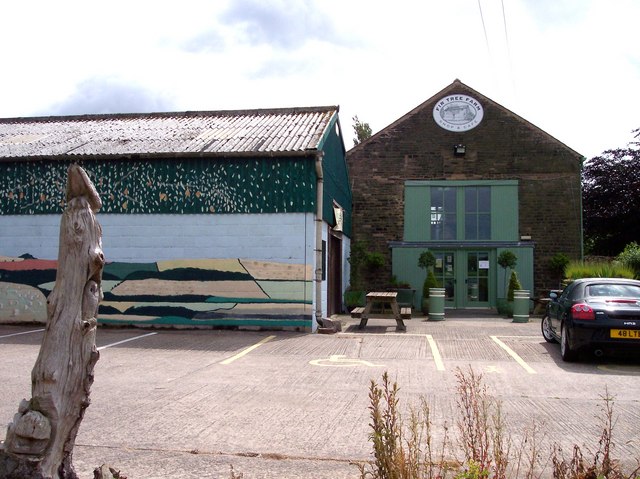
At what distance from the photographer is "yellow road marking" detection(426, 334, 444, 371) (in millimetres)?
9352

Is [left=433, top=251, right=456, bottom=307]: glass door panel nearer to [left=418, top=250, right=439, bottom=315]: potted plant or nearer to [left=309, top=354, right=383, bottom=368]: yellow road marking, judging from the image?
[left=418, top=250, right=439, bottom=315]: potted plant

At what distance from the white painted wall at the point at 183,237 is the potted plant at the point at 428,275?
741 cm

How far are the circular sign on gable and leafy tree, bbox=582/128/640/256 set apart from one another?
12.3 meters

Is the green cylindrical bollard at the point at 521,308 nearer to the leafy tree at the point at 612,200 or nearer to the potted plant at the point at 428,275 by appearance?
the potted plant at the point at 428,275

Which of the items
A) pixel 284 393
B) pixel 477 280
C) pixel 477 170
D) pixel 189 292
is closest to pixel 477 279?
pixel 477 280

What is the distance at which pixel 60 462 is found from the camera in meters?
3.42

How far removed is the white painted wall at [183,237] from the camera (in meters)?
13.5

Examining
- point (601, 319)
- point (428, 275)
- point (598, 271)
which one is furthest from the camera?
point (428, 275)

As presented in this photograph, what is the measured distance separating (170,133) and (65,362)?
519 inches

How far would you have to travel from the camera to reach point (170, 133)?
1590 cm

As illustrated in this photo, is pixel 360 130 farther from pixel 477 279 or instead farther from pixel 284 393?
pixel 284 393

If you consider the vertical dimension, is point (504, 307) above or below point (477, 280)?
below

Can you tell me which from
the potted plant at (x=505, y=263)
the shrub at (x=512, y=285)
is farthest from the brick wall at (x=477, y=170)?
the shrub at (x=512, y=285)

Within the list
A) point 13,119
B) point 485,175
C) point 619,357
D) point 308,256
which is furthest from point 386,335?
point 13,119
